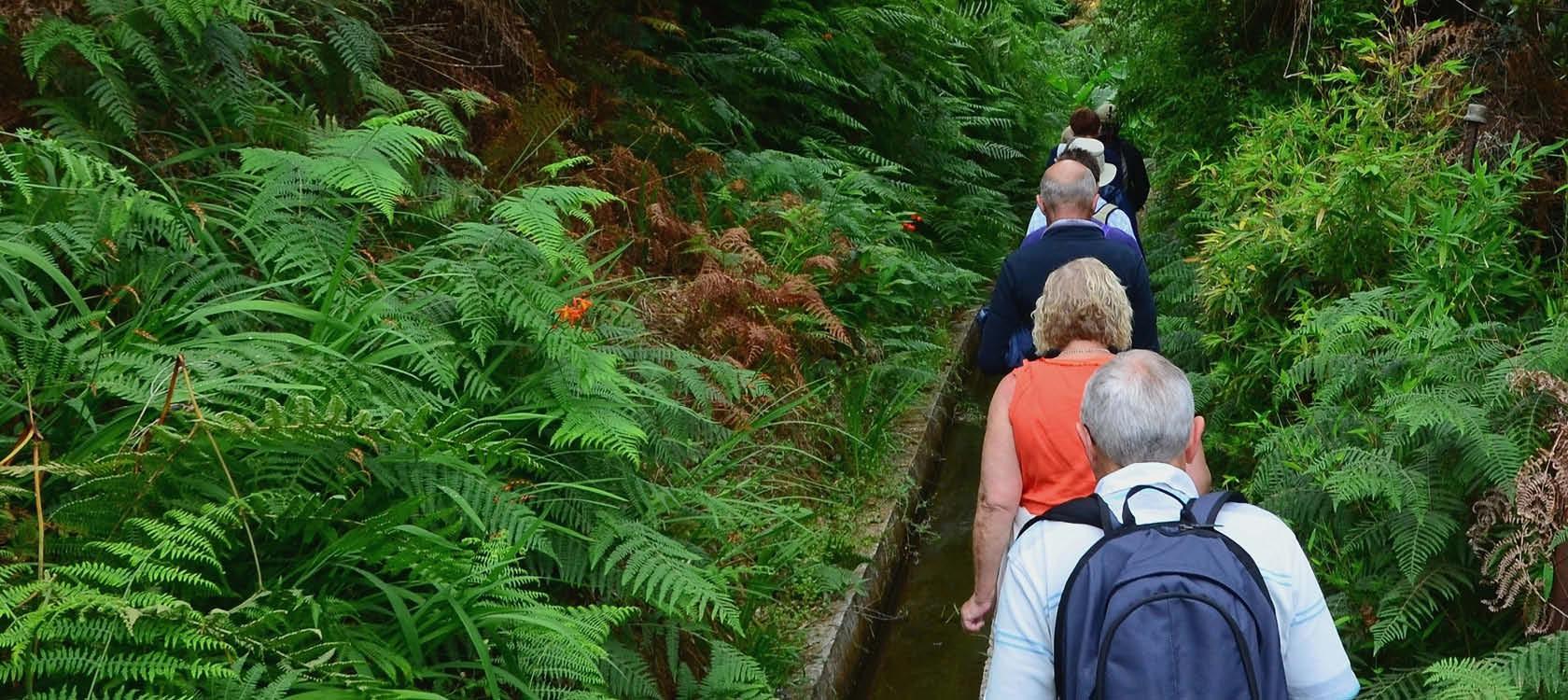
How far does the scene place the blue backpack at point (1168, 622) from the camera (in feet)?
7.02

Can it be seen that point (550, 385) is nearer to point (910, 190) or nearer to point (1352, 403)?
point (1352, 403)

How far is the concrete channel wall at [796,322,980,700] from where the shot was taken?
15.5 feet

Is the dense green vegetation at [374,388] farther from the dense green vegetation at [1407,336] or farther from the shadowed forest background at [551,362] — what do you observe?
the dense green vegetation at [1407,336]

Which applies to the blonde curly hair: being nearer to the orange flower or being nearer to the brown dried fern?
the brown dried fern

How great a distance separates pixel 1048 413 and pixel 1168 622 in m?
1.38

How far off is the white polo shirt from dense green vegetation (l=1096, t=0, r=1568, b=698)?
41.5 inches

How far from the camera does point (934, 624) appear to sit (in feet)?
19.2

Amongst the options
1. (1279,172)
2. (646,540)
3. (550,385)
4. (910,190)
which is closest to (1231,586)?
(646,540)

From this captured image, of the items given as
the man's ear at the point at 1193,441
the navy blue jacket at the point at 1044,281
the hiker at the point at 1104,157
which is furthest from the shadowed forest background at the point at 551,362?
the man's ear at the point at 1193,441

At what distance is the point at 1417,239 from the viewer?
203 inches

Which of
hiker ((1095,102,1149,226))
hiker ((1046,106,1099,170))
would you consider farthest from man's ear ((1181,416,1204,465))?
hiker ((1095,102,1149,226))

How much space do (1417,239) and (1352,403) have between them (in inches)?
38.9

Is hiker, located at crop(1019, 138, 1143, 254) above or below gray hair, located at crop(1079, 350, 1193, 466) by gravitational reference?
below

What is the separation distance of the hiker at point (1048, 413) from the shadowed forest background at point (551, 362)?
0.86 meters
